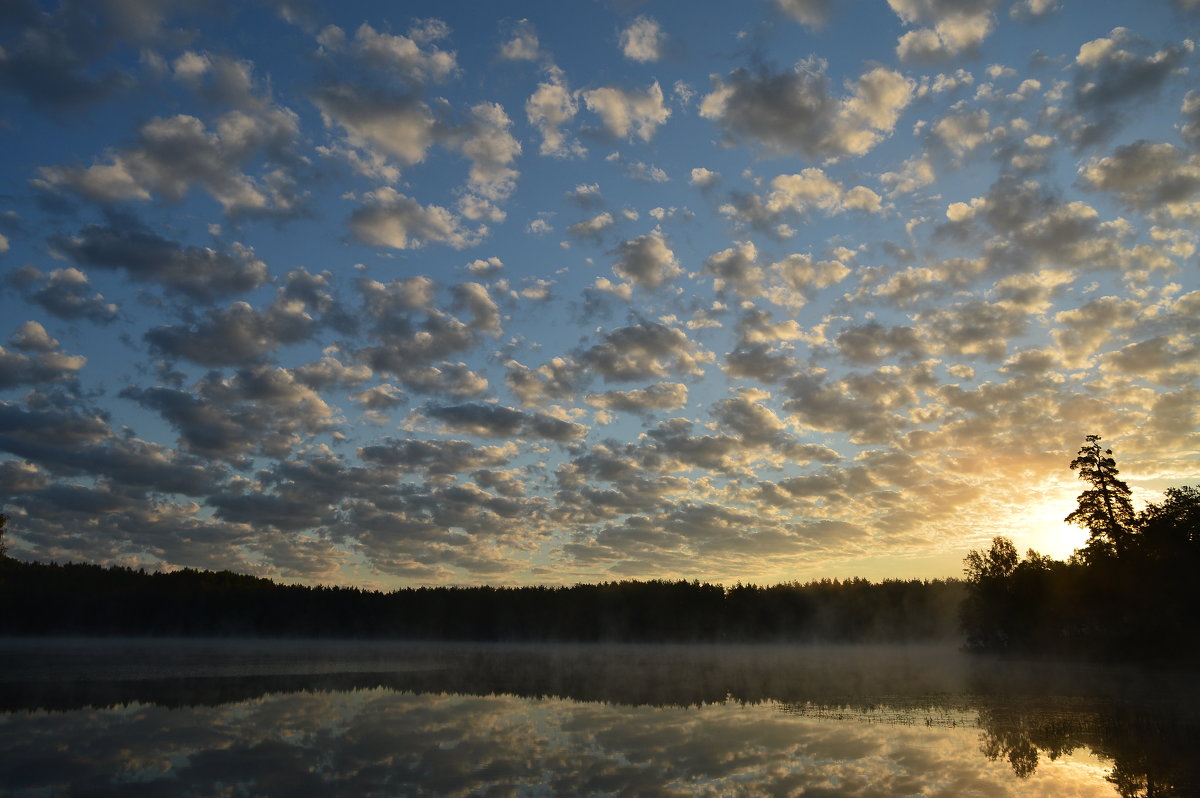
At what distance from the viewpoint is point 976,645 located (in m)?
106

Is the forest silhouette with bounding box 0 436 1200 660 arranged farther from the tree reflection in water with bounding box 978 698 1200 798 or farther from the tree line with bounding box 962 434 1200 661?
the tree reflection in water with bounding box 978 698 1200 798

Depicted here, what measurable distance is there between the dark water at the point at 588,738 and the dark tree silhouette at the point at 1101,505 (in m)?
27.1

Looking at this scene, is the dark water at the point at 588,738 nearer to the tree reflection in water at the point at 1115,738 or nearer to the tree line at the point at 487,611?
the tree reflection in water at the point at 1115,738

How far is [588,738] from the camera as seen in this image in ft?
84.9

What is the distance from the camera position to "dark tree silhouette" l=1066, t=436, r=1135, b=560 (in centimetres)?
7169

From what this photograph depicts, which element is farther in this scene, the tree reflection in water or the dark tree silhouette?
the dark tree silhouette

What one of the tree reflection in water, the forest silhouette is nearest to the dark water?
the tree reflection in water

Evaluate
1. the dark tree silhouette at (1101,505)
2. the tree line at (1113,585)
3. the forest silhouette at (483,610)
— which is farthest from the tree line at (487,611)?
the dark tree silhouette at (1101,505)

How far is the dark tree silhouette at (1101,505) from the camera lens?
71688 millimetres

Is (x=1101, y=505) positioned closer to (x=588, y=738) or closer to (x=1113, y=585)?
(x=1113, y=585)

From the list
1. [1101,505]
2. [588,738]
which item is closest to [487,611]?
[1101,505]

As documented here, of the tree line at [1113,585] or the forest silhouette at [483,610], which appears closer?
the tree line at [1113,585]

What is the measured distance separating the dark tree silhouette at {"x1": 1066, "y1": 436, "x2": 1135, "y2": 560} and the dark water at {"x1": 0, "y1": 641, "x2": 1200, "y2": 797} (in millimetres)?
27067

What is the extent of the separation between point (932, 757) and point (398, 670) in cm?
4745
